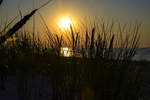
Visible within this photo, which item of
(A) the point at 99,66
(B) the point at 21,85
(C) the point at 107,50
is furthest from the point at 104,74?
(B) the point at 21,85

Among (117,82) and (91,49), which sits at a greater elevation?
(91,49)

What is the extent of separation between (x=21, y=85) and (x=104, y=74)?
0.48 metres

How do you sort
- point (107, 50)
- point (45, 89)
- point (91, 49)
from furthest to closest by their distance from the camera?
1. point (45, 89)
2. point (107, 50)
3. point (91, 49)

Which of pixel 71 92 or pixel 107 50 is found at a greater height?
pixel 107 50

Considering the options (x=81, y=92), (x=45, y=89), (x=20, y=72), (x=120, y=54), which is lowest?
(x=45, y=89)

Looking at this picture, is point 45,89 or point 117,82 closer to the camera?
point 117,82

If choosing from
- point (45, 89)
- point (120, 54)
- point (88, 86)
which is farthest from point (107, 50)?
point (45, 89)

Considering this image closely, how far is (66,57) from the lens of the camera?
3.76 ft

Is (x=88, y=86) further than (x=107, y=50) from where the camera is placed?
No

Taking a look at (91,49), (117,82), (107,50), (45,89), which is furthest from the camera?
(45,89)

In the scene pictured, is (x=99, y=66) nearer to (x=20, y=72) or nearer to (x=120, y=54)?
(x=120, y=54)

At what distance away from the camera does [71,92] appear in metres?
0.92

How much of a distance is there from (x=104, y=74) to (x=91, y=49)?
0.21m

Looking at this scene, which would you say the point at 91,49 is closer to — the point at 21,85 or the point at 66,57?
the point at 66,57
